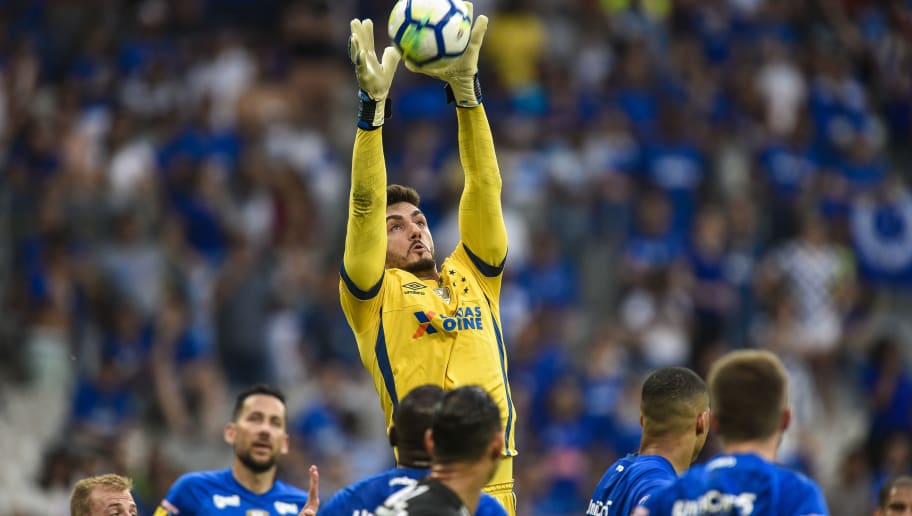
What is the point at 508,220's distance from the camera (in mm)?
18000

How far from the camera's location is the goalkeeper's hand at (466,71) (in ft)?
26.3

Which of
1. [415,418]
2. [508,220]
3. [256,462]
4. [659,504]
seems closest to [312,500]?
[415,418]

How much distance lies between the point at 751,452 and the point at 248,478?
191 inches

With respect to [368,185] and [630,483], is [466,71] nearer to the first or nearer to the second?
[368,185]

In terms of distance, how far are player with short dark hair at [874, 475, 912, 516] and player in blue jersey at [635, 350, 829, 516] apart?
9.77 feet

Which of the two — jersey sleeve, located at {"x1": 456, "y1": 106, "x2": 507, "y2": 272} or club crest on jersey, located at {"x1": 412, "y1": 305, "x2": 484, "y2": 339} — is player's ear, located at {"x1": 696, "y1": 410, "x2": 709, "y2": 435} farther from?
jersey sleeve, located at {"x1": 456, "y1": 106, "x2": 507, "y2": 272}

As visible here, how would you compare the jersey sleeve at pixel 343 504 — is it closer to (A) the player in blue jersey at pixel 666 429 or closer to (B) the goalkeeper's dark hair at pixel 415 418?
(B) the goalkeeper's dark hair at pixel 415 418

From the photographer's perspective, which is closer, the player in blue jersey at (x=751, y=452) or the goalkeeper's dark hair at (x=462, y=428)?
the player in blue jersey at (x=751, y=452)

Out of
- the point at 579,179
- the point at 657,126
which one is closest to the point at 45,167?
the point at 579,179

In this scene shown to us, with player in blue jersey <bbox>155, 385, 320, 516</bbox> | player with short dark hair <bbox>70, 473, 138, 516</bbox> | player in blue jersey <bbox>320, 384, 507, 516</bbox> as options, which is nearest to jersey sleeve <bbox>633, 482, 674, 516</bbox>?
player in blue jersey <bbox>320, 384, 507, 516</bbox>

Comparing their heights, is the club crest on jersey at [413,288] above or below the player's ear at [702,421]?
above

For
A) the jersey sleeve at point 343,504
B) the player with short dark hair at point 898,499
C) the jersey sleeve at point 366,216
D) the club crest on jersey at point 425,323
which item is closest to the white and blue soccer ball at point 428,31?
the jersey sleeve at point 366,216

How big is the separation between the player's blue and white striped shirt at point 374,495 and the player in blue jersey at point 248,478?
3489 millimetres

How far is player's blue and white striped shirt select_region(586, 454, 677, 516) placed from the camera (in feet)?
23.6
